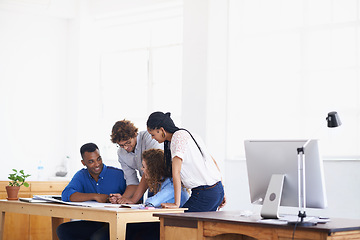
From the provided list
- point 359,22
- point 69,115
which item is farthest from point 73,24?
point 359,22

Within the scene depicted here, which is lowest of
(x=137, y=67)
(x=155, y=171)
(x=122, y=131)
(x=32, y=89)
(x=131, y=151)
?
(x=155, y=171)

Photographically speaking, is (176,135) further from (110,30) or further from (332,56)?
(110,30)

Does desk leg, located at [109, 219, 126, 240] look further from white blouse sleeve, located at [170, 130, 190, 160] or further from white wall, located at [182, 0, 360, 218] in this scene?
white wall, located at [182, 0, 360, 218]

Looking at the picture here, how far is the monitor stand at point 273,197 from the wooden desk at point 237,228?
3.5 inches

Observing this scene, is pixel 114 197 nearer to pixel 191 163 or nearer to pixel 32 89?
pixel 191 163

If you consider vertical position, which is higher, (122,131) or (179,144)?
(122,131)

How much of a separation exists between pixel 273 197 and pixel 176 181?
84 centimetres

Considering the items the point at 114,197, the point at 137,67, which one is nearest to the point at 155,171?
the point at 114,197

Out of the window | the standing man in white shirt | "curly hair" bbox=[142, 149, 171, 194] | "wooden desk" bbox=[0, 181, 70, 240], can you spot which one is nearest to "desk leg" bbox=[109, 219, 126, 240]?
"curly hair" bbox=[142, 149, 171, 194]

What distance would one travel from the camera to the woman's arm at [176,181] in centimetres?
384

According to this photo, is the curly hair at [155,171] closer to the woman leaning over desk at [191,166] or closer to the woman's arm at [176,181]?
the woman leaning over desk at [191,166]

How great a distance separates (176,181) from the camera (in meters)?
3.83

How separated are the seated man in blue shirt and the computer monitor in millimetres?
1535

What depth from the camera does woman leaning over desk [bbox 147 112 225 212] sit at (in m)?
3.91
